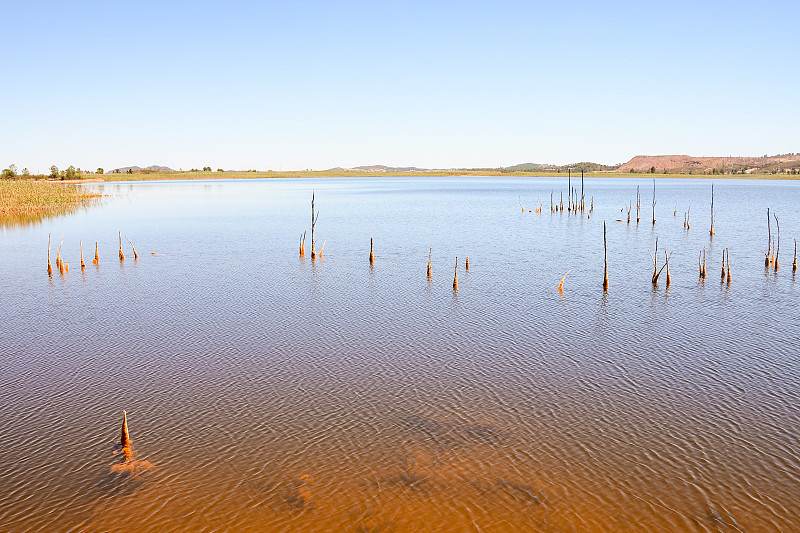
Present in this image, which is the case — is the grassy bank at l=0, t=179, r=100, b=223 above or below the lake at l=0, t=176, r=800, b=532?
above

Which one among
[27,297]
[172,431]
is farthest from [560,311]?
[27,297]

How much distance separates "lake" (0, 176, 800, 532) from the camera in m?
10.5

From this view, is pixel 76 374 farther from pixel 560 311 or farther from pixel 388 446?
pixel 560 311

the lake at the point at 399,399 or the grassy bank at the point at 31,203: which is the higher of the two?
the grassy bank at the point at 31,203

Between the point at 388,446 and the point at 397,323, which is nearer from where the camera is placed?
the point at 388,446

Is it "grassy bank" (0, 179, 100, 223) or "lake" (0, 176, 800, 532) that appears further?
"grassy bank" (0, 179, 100, 223)

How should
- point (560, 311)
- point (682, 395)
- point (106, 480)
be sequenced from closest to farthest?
1. point (106, 480)
2. point (682, 395)
3. point (560, 311)

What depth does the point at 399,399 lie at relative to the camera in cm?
1508

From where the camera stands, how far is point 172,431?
520 inches

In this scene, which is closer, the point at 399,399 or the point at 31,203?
the point at 399,399

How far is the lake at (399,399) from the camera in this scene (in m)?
10.5

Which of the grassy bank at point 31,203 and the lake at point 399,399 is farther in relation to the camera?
the grassy bank at point 31,203

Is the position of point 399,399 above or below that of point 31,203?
below

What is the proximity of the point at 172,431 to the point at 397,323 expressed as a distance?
426 inches
